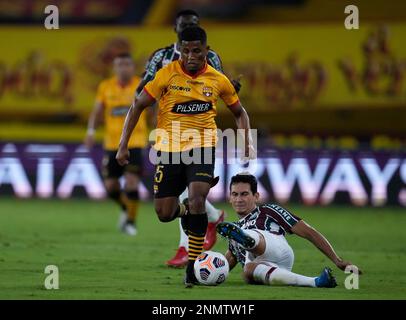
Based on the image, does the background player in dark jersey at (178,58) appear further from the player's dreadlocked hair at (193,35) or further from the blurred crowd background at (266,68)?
the blurred crowd background at (266,68)

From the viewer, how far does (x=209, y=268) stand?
952 cm

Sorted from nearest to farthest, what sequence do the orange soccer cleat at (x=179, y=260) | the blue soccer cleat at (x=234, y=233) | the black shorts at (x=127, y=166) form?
the blue soccer cleat at (x=234, y=233), the orange soccer cleat at (x=179, y=260), the black shorts at (x=127, y=166)

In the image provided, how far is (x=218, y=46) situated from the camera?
23.9 m

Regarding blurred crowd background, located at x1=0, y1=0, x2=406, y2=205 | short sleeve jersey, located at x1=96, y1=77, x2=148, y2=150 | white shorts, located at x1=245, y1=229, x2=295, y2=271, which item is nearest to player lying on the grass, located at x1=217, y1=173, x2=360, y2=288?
white shorts, located at x1=245, y1=229, x2=295, y2=271

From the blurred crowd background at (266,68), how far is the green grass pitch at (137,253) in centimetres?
472

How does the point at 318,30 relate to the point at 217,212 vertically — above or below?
above

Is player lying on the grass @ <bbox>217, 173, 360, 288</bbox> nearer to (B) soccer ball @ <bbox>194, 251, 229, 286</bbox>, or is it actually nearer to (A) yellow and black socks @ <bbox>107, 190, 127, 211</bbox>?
(B) soccer ball @ <bbox>194, 251, 229, 286</bbox>

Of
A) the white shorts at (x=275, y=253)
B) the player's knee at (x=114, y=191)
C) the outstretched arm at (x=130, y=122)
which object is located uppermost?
the player's knee at (x=114, y=191)

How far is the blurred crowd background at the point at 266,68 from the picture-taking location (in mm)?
23141

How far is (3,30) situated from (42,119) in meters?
2.49

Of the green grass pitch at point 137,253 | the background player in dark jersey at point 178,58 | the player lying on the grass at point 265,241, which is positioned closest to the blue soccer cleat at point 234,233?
the player lying on the grass at point 265,241
